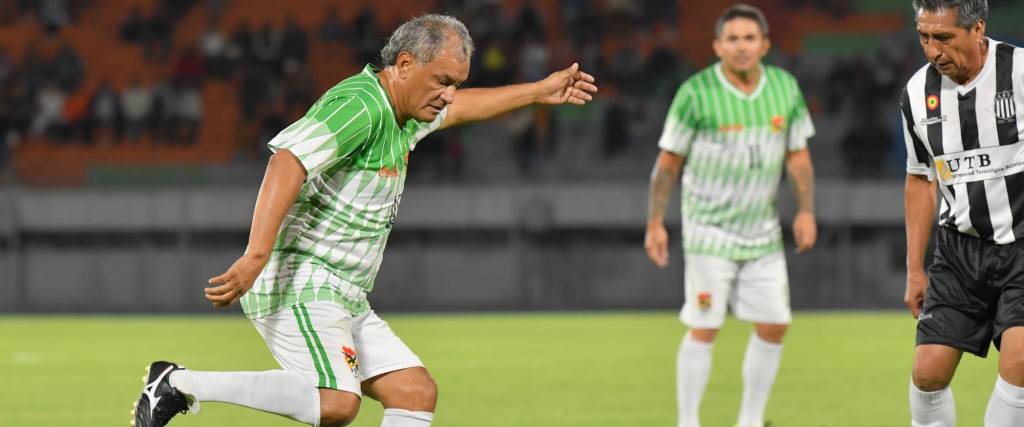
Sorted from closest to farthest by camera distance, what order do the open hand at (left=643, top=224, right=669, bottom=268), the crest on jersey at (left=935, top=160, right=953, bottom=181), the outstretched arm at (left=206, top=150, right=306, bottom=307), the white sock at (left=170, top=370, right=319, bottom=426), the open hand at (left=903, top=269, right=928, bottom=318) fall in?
the outstretched arm at (left=206, top=150, right=306, bottom=307) → the white sock at (left=170, top=370, right=319, bottom=426) → the crest on jersey at (left=935, top=160, right=953, bottom=181) → the open hand at (left=903, top=269, right=928, bottom=318) → the open hand at (left=643, top=224, right=669, bottom=268)

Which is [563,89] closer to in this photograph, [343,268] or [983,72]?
[343,268]

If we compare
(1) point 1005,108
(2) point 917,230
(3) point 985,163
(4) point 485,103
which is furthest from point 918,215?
(4) point 485,103

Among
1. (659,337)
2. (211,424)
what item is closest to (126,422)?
(211,424)

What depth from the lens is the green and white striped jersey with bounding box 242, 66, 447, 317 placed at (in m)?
4.36

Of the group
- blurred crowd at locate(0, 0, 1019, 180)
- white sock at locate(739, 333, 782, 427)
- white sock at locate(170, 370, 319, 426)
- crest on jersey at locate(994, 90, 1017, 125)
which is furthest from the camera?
blurred crowd at locate(0, 0, 1019, 180)

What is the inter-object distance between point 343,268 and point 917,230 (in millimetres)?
2025

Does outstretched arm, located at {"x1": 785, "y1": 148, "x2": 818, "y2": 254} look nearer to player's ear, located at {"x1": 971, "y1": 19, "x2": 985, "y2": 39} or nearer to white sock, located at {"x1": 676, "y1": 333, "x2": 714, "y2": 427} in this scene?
white sock, located at {"x1": 676, "y1": 333, "x2": 714, "y2": 427}

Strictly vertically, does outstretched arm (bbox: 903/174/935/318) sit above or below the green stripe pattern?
above

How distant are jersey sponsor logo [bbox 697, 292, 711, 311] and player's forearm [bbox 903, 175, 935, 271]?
162cm

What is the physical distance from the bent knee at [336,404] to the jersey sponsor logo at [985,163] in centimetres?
212

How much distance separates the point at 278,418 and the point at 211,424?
1.17 ft

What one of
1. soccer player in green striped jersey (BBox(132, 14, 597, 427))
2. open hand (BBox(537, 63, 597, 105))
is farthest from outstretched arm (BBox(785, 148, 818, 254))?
soccer player in green striped jersey (BBox(132, 14, 597, 427))

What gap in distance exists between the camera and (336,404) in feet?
14.2

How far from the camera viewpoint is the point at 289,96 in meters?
17.8
